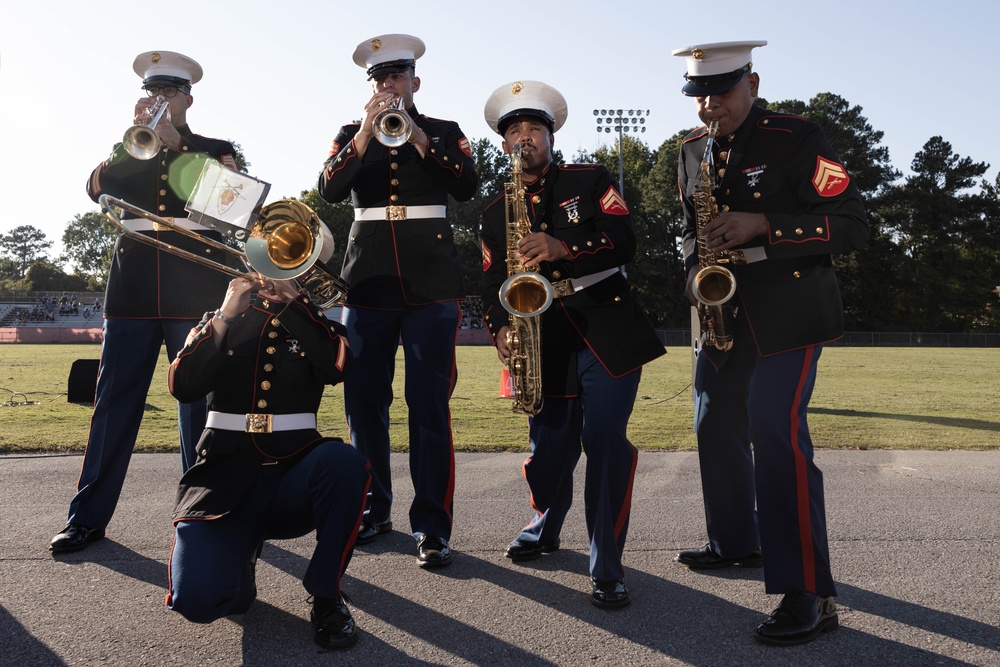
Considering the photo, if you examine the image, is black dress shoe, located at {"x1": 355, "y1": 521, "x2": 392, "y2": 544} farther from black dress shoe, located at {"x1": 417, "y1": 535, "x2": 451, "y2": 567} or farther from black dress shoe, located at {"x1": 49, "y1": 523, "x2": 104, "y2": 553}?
black dress shoe, located at {"x1": 49, "y1": 523, "x2": 104, "y2": 553}

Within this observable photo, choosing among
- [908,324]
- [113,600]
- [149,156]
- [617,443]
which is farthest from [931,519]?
[908,324]

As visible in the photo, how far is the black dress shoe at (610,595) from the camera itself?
154 inches

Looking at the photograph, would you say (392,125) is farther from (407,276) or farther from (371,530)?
(371,530)

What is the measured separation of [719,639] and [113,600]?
2577 mm

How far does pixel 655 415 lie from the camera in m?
12.0

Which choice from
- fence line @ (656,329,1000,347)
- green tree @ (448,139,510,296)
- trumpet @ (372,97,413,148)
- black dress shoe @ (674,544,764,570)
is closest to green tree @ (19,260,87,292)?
green tree @ (448,139,510,296)

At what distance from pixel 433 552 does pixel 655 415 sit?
780cm

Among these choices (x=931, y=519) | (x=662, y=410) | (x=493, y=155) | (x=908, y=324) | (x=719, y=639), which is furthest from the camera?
(x=493, y=155)

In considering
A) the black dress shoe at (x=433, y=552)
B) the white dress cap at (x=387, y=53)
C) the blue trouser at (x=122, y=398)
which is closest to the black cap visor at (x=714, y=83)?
the white dress cap at (x=387, y=53)

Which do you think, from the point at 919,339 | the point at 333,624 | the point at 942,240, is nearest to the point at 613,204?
the point at 333,624

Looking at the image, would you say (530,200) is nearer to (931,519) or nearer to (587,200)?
(587,200)

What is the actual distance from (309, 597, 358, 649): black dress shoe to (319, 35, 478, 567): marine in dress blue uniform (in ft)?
3.99

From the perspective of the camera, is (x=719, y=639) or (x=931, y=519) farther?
(x=931, y=519)

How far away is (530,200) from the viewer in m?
4.63
